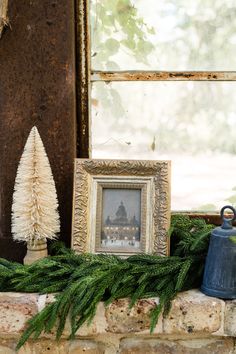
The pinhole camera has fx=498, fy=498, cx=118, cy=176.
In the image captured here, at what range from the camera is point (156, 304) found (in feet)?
5.27

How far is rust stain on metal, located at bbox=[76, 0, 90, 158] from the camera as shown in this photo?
1.96m

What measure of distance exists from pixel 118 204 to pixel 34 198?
1.04 ft

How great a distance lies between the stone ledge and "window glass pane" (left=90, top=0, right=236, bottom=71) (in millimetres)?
950

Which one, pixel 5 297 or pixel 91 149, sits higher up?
pixel 91 149

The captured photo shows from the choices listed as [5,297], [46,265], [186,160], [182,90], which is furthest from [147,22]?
[5,297]

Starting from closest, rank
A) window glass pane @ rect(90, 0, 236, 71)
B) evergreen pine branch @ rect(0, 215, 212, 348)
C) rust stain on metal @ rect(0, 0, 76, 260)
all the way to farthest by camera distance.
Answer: evergreen pine branch @ rect(0, 215, 212, 348)
rust stain on metal @ rect(0, 0, 76, 260)
window glass pane @ rect(90, 0, 236, 71)

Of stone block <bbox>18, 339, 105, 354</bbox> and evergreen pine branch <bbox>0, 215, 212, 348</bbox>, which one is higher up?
evergreen pine branch <bbox>0, 215, 212, 348</bbox>

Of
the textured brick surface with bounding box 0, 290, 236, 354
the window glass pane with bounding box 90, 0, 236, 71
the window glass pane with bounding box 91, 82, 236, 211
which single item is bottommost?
the textured brick surface with bounding box 0, 290, 236, 354

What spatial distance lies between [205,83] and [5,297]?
1.14 meters

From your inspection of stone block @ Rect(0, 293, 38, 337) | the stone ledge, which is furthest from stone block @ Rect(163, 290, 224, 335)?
→ stone block @ Rect(0, 293, 38, 337)

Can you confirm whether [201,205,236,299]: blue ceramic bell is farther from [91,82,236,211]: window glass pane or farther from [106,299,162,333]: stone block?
→ [91,82,236,211]: window glass pane

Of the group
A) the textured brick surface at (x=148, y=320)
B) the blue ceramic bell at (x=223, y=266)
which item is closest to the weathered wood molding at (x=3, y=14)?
the textured brick surface at (x=148, y=320)

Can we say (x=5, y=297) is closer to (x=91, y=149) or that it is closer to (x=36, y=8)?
(x=91, y=149)

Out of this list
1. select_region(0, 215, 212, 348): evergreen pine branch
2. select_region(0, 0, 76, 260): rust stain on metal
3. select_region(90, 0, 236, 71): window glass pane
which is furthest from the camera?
select_region(90, 0, 236, 71): window glass pane
